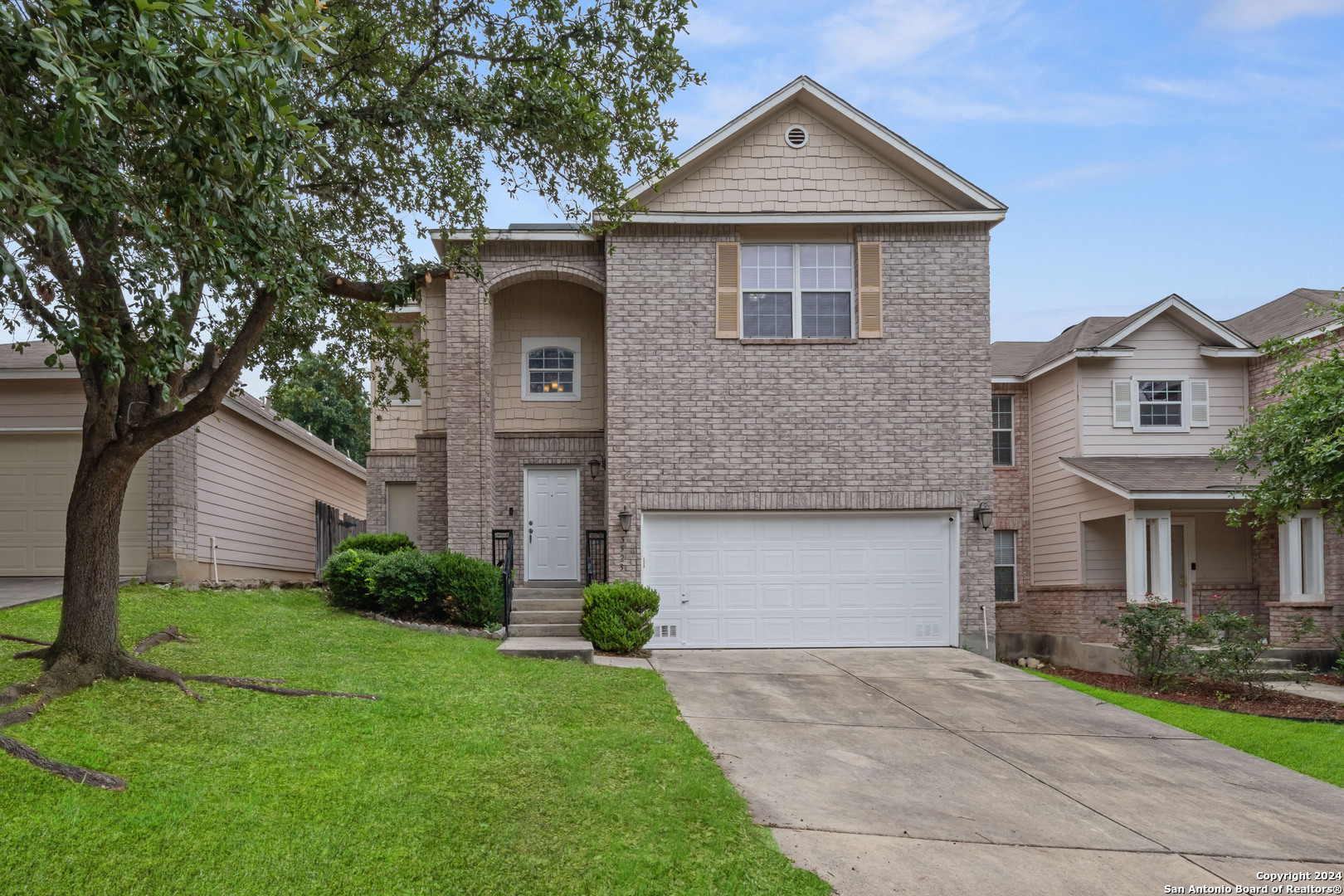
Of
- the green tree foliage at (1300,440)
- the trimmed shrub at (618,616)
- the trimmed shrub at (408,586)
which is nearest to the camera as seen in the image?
the green tree foliage at (1300,440)

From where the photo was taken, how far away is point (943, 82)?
16.0m

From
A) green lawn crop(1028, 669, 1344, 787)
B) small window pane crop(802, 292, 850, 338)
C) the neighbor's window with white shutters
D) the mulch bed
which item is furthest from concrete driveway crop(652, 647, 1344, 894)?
the neighbor's window with white shutters

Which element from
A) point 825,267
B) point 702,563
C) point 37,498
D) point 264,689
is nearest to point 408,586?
point 702,563

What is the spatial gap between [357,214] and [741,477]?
6.73 m


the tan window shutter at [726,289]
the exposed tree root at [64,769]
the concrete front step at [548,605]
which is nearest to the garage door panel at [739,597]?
the concrete front step at [548,605]

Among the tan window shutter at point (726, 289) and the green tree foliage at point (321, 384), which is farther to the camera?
the tan window shutter at point (726, 289)

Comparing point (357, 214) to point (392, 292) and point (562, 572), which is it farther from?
point (562, 572)

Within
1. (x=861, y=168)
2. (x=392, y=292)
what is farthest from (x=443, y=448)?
(x=861, y=168)

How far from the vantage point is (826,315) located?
14492mm

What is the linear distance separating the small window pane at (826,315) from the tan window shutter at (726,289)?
115 centimetres

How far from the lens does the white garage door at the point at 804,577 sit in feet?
46.1

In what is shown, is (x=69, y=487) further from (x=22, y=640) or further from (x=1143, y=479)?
(x=1143, y=479)

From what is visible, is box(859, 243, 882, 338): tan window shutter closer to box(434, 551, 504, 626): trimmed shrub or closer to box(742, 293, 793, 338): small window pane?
box(742, 293, 793, 338): small window pane

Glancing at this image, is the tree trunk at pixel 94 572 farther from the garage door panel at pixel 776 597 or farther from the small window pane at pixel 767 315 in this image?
the small window pane at pixel 767 315
